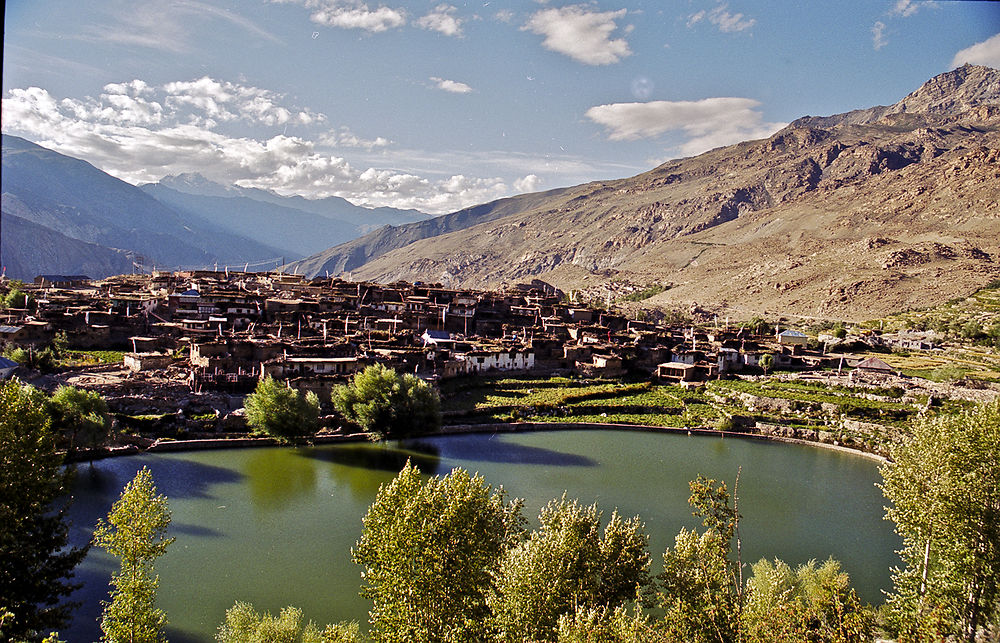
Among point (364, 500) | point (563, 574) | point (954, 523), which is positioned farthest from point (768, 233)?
point (563, 574)

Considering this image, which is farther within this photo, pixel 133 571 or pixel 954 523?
pixel 954 523

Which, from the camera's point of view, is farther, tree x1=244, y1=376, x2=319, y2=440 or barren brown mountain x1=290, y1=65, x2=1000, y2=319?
barren brown mountain x1=290, y1=65, x2=1000, y2=319

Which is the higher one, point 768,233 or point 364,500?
point 768,233

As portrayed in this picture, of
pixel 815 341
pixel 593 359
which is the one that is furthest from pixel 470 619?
pixel 815 341

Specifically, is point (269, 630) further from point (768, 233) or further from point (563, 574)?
point (768, 233)

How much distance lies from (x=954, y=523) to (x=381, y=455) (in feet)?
57.9

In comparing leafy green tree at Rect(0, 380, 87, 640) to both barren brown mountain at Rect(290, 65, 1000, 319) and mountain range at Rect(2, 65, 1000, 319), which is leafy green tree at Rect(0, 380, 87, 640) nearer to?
barren brown mountain at Rect(290, 65, 1000, 319)

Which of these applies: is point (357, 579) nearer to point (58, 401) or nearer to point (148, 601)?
point (148, 601)

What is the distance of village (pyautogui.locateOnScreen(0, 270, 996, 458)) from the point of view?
A: 27500 millimetres

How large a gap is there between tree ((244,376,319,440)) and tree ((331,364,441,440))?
190 centimetres

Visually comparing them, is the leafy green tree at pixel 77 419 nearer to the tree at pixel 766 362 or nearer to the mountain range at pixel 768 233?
the tree at pixel 766 362

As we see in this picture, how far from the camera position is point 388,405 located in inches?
977

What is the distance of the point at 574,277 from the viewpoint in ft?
395

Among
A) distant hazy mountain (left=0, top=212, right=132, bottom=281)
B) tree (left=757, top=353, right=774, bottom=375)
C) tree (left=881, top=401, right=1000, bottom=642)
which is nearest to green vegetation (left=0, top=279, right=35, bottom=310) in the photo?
tree (left=881, top=401, right=1000, bottom=642)
